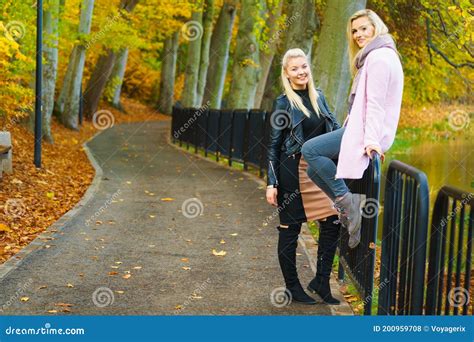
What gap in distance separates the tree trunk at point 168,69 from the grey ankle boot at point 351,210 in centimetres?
4092

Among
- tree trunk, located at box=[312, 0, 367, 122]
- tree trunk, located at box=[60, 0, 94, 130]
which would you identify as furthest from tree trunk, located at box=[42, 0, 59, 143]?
tree trunk, located at box=[312, 0, 367, 122]

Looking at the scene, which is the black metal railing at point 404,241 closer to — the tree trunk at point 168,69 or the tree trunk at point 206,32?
the tree trunk at point 206,32

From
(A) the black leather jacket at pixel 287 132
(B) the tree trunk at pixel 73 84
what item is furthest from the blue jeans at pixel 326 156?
(B) the tree trunk at pixel 73 84

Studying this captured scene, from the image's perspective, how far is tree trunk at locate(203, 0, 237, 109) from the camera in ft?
101

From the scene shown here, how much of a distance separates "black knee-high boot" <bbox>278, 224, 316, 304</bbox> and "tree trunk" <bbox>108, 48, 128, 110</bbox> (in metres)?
33.4

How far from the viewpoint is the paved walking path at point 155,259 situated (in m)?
6.87

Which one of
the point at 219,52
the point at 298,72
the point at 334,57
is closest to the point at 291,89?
the point at 298,72

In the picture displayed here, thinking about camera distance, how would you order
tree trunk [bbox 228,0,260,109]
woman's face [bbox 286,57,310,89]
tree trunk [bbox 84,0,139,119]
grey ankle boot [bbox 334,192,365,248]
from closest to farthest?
grey ankle boot [bbox 334,192,365,248] → woman's face [bbox 286,57,310,89] → tree trunk [bbox 228,0,260,109] → tree trunk [bbox 84,0,139,119]

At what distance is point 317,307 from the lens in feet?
22.2

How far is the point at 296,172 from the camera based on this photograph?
666 centimetres

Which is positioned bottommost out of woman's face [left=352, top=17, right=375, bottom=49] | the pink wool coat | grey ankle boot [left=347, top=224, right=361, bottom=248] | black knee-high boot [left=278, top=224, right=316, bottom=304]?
black knee-high boot [left=278, top=224, right=316, bottom=304]

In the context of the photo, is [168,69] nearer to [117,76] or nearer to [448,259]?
[117,76]

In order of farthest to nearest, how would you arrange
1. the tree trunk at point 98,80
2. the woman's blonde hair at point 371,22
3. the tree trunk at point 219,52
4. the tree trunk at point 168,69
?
1. the tree trunk at point 168,69
2. the tree trunk at point 98,80
3. the tree trunk at point 219,52
4. the woman's blonde hair at point 371,22

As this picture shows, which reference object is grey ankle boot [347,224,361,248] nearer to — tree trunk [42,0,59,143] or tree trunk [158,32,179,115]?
tree trunk [42,0,59,143]
